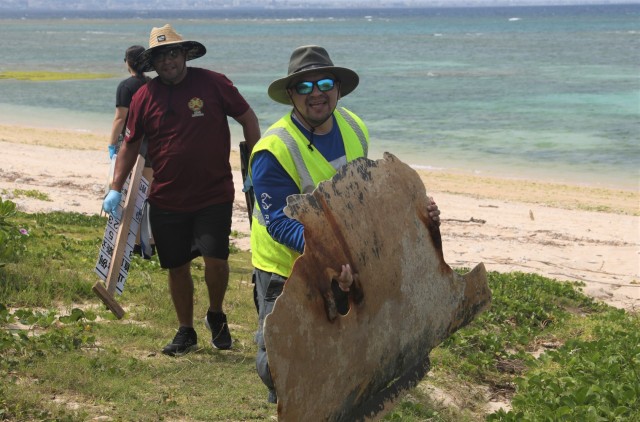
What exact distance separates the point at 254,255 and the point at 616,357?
252 cm

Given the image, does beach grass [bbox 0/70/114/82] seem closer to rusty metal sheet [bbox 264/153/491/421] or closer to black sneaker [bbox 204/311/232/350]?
black sneaker [bbox 204/311/232/350]

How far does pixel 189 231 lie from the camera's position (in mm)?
6316

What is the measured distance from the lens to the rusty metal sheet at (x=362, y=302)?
3561mm

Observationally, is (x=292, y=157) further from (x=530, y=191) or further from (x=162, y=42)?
(x=530, y=191)

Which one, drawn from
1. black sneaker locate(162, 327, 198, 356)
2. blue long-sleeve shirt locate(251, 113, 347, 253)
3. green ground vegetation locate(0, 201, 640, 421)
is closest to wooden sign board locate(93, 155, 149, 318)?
green ground vegetation locate(0, 201, 640, 421)

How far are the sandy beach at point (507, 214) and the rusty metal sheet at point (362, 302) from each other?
17.9ft

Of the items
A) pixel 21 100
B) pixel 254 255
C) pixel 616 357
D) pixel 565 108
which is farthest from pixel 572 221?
pixel 21 100

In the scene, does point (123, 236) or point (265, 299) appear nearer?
point (265, 299)

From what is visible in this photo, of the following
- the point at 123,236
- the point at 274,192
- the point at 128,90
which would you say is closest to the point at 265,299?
the point at 274,192

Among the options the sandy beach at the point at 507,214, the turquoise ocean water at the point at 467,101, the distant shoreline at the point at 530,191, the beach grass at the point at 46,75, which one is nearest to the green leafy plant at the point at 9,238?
the sandy beach at the point at 507,214

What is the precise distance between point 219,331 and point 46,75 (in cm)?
4172

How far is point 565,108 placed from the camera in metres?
31.7

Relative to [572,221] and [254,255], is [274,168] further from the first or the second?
[572,221]

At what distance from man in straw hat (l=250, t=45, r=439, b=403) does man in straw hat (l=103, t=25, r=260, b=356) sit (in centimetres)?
146
